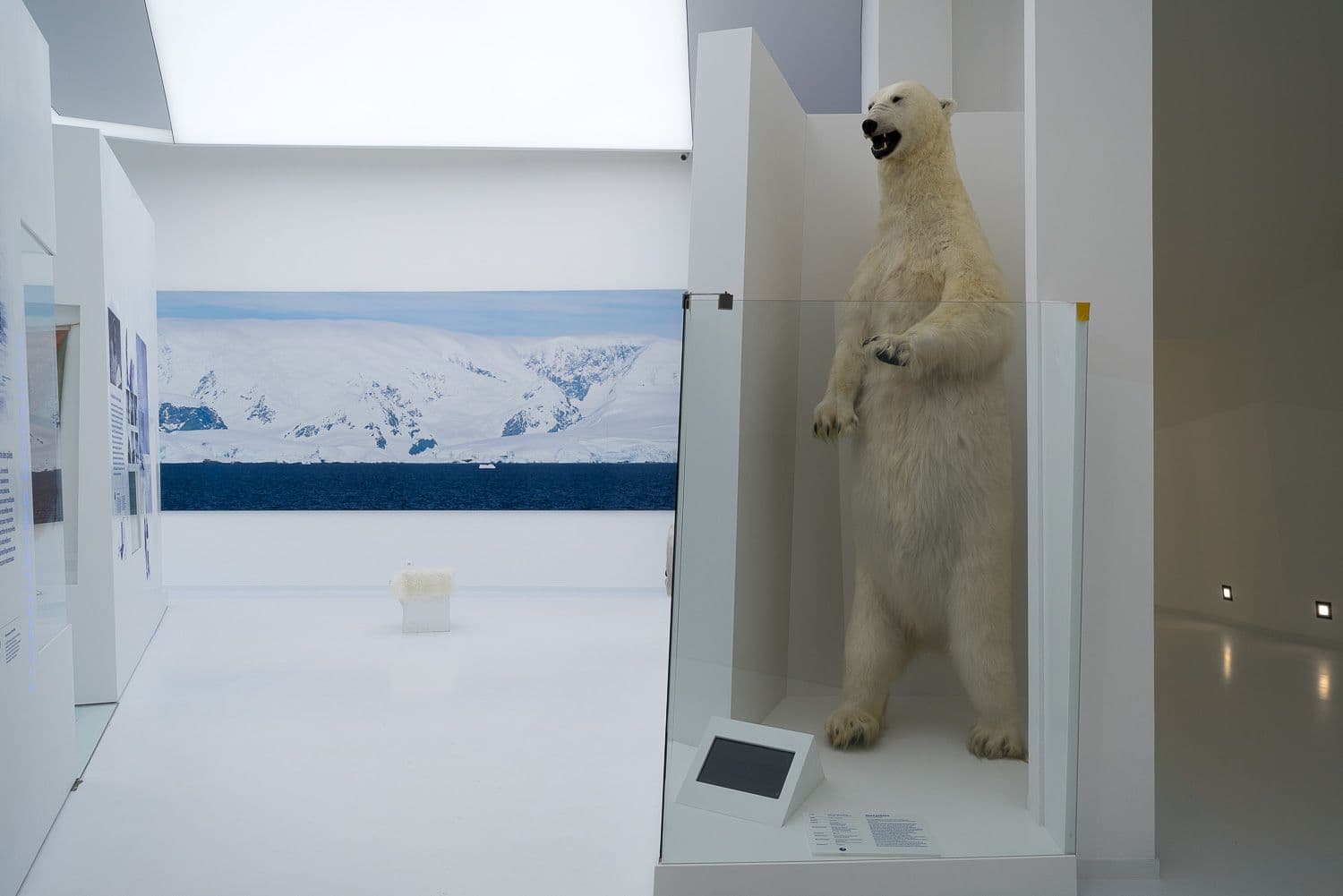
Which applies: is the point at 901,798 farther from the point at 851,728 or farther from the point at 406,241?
the point at 406,241

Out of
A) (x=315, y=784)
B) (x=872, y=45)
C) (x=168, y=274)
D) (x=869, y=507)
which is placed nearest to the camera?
(x=869, y=507)

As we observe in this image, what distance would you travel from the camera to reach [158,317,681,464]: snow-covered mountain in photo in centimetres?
738

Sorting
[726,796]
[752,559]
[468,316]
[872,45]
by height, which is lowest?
[726,796]

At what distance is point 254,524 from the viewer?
23.8ft

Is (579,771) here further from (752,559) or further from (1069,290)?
(1069,290)

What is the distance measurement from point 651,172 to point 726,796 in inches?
238

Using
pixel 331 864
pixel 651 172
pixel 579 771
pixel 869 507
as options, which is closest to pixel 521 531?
pixel 651 172

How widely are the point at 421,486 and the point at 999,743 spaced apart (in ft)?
19.5

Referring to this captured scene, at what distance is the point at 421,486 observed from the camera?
7422 millimetres

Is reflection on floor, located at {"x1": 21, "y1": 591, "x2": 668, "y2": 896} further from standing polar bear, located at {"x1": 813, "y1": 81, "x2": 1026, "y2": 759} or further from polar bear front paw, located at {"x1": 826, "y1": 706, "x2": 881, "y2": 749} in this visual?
standing polar bear, located at {"x1": 813, "y1": 81, "x2": 1026, "y2": 759}

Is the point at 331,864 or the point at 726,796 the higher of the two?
the point at 726,796

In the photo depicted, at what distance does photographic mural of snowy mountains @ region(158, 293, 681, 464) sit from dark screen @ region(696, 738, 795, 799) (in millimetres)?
5360

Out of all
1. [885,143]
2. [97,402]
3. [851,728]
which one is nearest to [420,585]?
[97,402]

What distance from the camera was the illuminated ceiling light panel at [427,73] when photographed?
21.0 ft
